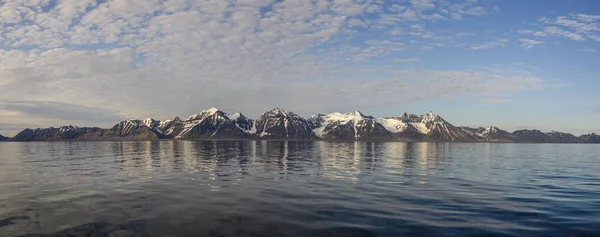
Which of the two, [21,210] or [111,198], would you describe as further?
[111,198]

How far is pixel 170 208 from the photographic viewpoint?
21.8m

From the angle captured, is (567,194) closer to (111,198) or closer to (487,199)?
(487,199)

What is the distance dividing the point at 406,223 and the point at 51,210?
Result: 70.7 feet

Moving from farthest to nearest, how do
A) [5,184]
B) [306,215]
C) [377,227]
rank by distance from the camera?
[5,184]
[306,215]
[377,227]

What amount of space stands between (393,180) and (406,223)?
757 inches

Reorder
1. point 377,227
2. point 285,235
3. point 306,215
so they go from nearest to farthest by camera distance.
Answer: point 285,235 < point 377,227 < point 306,215

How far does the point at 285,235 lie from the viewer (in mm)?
15891

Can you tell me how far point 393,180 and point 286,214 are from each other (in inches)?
784

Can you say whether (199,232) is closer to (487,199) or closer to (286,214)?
(286,214)

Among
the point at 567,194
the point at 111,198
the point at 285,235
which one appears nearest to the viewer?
the point at 285,235

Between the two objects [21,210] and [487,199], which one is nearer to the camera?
[21,210]

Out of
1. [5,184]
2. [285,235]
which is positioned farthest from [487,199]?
[5,184]

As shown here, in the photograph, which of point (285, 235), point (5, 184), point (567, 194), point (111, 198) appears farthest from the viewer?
point (5, 184)

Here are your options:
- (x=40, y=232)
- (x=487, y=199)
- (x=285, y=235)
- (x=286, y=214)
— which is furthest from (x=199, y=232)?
(x=487, y=199)
